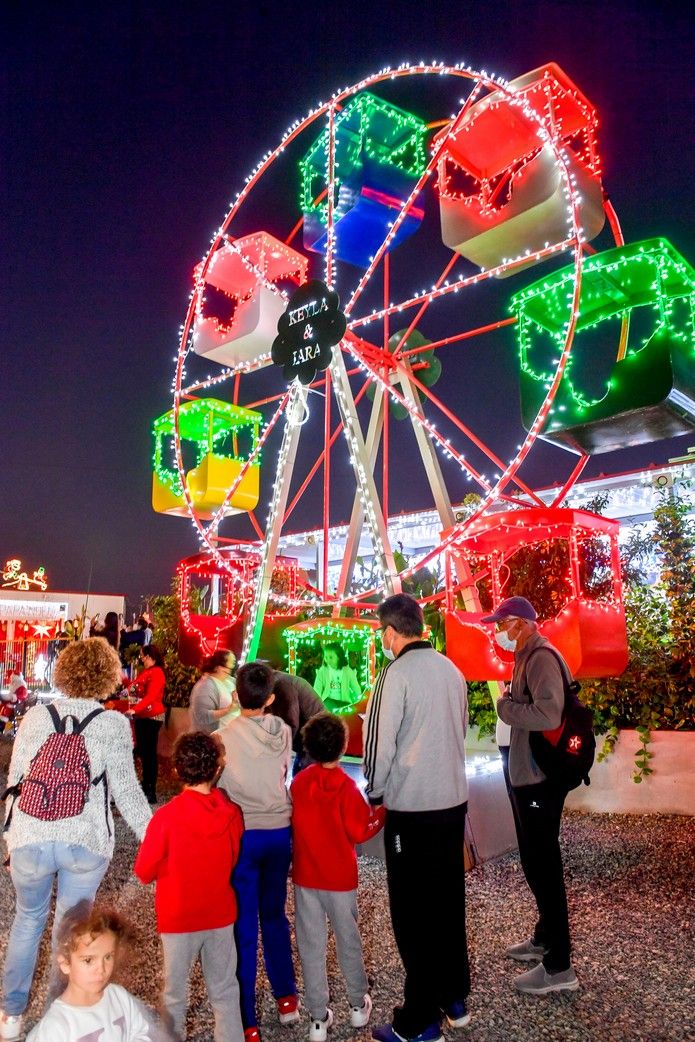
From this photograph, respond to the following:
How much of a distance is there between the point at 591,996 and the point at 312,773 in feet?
5.51

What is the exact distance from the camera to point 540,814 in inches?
144

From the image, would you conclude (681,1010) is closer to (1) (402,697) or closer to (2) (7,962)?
(1) (402,697)

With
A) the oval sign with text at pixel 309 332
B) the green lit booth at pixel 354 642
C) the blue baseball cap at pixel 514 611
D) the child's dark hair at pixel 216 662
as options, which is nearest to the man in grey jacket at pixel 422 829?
the blue baseball cap at pixel 514 611

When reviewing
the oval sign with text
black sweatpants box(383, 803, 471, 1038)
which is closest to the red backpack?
black sweatpants box(383, 803, 471, 1038)

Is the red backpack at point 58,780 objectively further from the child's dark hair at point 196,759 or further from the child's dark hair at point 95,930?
the child's dark hair at point 95,930

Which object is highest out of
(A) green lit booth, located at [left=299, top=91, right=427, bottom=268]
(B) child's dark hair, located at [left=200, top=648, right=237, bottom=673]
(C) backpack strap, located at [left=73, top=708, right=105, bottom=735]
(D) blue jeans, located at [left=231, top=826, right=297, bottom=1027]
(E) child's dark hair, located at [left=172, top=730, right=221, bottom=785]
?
(A) green lit booth, located at [left=299, top=91, right=427, bottom=268]

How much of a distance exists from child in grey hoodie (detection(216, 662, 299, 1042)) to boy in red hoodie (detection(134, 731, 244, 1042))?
329 mm

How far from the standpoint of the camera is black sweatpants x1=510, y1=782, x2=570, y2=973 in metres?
3.57

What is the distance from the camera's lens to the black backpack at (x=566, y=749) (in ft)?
12.0

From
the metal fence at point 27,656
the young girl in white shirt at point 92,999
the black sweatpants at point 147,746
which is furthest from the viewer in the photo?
the metal fence at point 27,656

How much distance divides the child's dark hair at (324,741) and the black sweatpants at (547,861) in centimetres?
98

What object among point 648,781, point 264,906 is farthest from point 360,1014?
point 648,781

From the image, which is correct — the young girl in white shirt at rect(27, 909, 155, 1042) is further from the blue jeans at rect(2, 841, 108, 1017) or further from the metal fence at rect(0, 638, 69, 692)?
the metal fence at rect(0, 638, 69, 692)

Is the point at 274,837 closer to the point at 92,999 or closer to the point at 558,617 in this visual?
the point at 92,999
